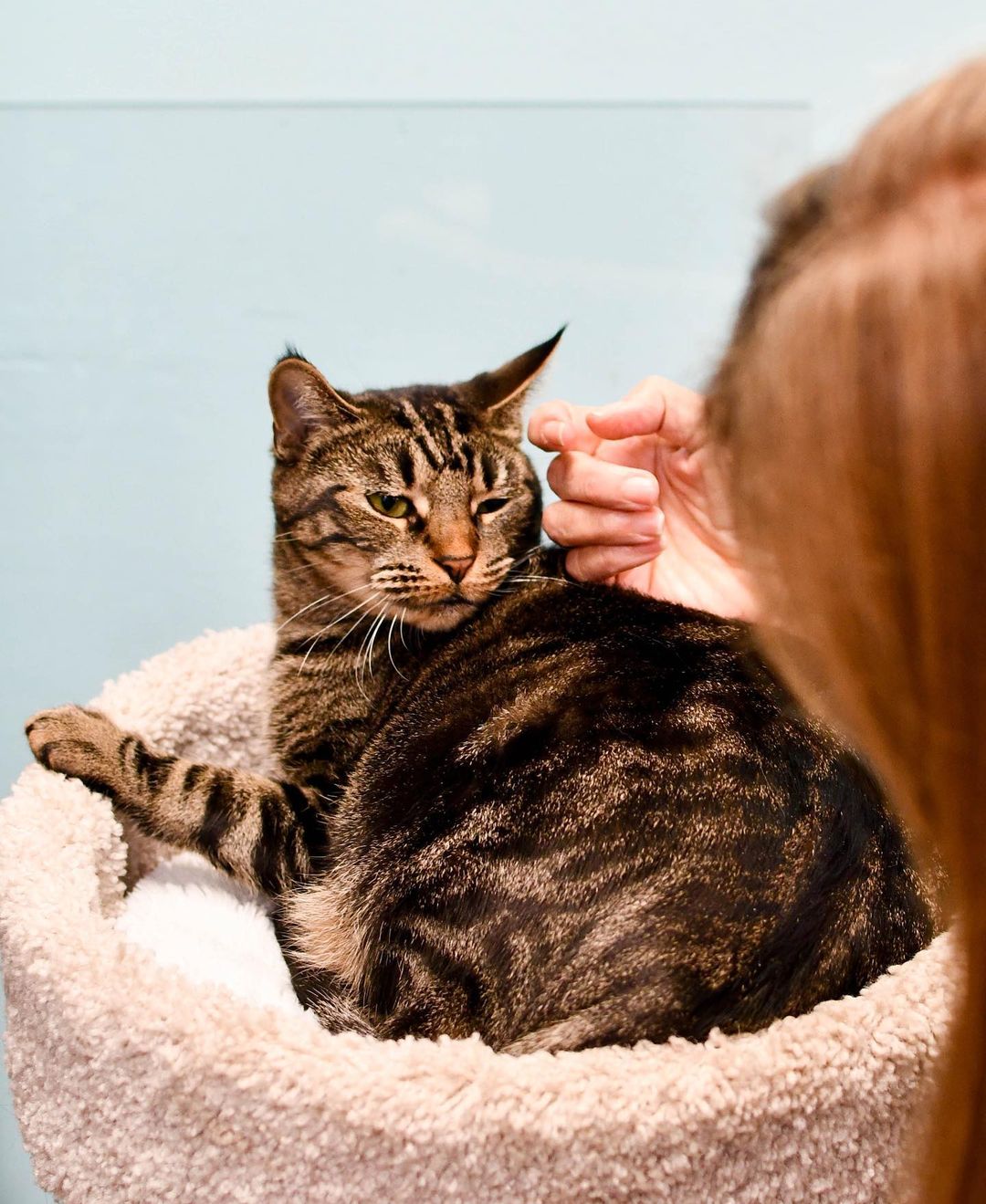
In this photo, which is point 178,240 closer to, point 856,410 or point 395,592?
point 395,592

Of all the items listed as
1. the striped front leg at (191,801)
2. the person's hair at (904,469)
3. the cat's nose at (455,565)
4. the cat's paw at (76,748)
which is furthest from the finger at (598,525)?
the person's hair at (904,469)

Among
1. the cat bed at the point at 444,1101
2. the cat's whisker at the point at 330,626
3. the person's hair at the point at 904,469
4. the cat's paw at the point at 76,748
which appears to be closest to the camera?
the person's hair at the point at 904,469

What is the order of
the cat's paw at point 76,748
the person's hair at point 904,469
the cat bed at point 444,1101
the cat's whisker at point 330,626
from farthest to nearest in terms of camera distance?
1. the cat's whisker at point 330,626
2. the cat's paw at point 76,748
3. the cat bed at point 444,1101
4. the person's hair at point 904,469

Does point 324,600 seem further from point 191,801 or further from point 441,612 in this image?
point 191,801

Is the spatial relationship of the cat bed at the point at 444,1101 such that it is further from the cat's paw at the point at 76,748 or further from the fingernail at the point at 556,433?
the fingernail at the point at 556,433

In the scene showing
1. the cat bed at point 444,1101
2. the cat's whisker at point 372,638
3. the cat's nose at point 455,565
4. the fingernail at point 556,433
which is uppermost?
the fingernail at point 556,433

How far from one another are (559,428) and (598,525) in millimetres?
119

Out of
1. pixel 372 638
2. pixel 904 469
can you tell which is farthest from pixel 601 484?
pixel 904 469

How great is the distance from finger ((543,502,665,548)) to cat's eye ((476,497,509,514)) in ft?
0.19

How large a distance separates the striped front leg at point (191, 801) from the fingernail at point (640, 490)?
0.49 metres

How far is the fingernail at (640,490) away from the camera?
1100 millimetres

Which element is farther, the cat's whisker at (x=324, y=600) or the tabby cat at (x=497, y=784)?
the cat's whisker at (x=324, y=600)

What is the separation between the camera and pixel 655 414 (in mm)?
1144

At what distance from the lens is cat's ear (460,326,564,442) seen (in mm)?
1227
